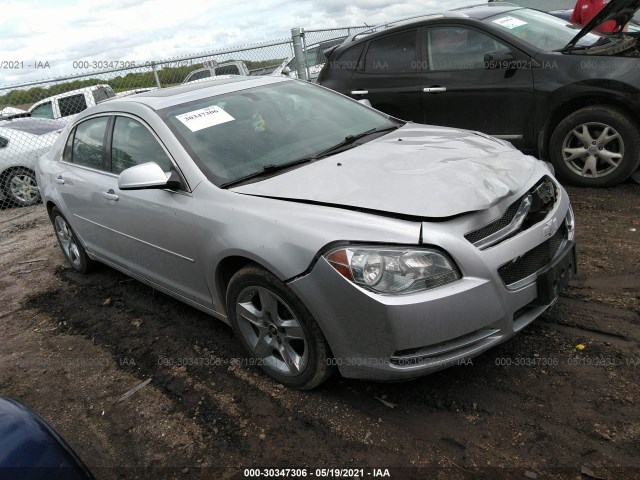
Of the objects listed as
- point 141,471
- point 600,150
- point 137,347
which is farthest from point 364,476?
point 600,150

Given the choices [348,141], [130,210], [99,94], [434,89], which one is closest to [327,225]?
[348,141]

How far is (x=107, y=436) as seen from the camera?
2789 millimetres

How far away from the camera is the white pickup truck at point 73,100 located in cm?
1155

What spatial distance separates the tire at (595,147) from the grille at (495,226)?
2.81 metres

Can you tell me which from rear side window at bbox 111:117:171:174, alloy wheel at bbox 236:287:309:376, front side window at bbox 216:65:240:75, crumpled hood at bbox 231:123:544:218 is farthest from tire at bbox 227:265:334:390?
front side window at bbox 216:65:240:75

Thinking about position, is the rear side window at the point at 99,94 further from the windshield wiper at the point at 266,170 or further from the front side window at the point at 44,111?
the windshield wiper at the point at 266,170

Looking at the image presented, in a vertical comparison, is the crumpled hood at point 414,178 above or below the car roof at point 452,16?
below

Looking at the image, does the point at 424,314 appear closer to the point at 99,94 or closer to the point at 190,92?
the point at 190,92

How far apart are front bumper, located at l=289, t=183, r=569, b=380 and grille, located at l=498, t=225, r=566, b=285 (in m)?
0.03

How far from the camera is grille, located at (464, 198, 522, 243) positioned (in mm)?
2348

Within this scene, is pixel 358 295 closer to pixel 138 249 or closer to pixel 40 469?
pixel 40 469

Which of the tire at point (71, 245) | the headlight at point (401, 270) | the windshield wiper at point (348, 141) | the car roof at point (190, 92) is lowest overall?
the tire at point (71, 245)

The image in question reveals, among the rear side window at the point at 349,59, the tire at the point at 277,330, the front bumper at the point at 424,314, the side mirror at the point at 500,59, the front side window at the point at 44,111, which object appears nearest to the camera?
the front bumper at the point at 424,314

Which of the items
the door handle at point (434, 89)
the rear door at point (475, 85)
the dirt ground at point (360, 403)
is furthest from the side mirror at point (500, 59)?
the dirt ground at point (360, 403)
